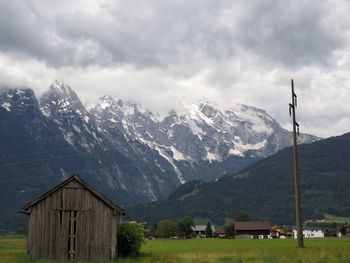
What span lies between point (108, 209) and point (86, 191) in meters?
A: 2.58

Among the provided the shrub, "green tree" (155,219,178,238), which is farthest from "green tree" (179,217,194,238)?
the shrub

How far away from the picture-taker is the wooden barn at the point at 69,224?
163 feet

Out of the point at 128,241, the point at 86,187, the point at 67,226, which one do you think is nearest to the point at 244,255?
the point at 128,241

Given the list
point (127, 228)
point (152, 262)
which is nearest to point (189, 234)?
point (127, 228)

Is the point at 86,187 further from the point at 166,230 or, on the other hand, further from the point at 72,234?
the point at 166,230

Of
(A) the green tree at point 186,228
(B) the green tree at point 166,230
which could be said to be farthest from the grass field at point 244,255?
(B) the green tree at point 166,230

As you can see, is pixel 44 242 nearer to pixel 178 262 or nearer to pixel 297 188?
pixel 178 262

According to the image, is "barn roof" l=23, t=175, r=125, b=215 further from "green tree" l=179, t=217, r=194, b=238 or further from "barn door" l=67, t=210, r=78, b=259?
"green tree" l=179, t=217, r=194, b=238

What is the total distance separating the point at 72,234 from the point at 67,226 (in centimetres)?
83

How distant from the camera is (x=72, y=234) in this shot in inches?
1980

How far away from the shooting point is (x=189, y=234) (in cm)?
19112

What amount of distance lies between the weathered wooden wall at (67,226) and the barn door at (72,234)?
17 centimetres

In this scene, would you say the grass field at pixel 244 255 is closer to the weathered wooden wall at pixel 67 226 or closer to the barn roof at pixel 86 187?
the weathered wooden wall at pixel 67 226

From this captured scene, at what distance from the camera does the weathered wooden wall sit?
49.8 m
